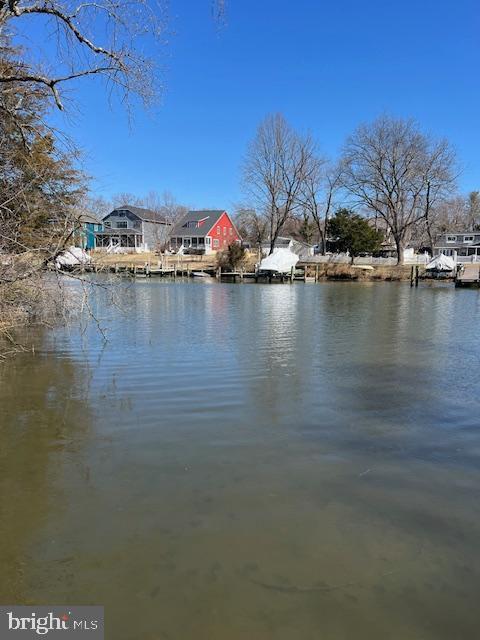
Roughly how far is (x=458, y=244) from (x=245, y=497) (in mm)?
81411

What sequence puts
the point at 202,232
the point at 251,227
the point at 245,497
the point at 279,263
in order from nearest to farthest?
the point at 245,497, the point at 279,263, the point at 202,232, the point at 251,227

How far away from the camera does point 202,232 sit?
2955 inches

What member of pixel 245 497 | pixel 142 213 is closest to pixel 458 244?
pixel 142 213

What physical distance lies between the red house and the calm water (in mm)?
65553

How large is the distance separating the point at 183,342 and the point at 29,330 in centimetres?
556

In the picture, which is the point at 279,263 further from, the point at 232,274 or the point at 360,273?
the point at 360,273

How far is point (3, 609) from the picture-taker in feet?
10.8

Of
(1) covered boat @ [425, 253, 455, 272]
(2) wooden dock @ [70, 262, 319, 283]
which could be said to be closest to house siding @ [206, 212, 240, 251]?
(2) wooden dock @ [70, 262, 319, 283]

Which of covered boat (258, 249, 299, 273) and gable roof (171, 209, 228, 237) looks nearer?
covered boat (258, 249, 299, 273)

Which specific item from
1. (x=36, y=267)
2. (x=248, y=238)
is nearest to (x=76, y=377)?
(x=36, y=267)

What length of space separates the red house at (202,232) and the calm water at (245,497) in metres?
65.6

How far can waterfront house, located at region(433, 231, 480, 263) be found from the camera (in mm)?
74056

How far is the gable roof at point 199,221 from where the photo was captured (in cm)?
7556

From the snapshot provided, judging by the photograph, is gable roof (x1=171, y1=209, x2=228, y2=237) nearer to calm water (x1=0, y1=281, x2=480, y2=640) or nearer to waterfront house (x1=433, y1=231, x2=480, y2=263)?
waterfront house (x1=433, y1=231, x2=480, y2=263)
